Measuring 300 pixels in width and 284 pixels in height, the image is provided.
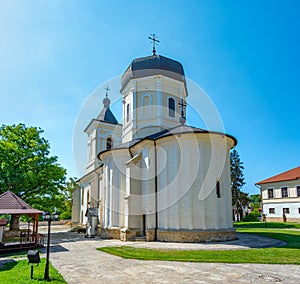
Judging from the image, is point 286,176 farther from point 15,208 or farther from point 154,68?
point 15,208

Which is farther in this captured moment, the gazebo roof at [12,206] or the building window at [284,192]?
the building window at [284,192]

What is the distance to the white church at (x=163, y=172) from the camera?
15773 millimetres

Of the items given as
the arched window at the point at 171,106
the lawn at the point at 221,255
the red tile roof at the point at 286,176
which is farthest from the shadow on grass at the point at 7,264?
the red tile roof at the point at 286,176

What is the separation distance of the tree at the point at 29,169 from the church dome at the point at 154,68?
10500 millimetres

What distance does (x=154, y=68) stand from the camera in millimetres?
21875

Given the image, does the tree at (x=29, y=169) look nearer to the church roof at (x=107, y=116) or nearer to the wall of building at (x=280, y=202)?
the church roof at (x=107, y=116)

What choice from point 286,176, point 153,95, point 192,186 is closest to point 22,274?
point 192,186

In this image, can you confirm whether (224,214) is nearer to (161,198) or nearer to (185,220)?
(185,220)

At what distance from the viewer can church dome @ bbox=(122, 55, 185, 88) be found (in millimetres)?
21938

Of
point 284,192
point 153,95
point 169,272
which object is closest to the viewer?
point 169,272

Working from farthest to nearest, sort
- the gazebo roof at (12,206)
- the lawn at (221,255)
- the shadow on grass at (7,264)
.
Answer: the gazebo roof at (12,206) < the lawn at (221,255) < the shadow on grass at (7,264)

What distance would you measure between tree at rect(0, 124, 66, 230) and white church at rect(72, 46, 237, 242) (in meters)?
5.26

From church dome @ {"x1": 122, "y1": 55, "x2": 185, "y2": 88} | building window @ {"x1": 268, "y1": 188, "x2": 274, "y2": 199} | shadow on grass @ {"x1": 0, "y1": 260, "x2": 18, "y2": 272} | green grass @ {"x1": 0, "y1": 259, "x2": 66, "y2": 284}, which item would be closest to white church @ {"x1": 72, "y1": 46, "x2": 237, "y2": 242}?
church dome @ {"x1": 122, "y1": 55, "x2": 185, "y2": 88}

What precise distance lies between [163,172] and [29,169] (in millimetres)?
13026
